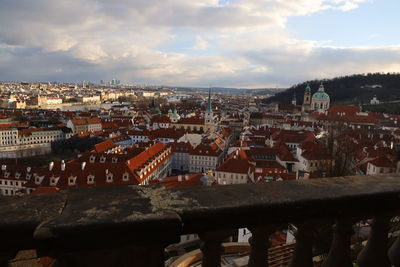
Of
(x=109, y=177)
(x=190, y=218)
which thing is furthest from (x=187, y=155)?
(x=190, y=218)

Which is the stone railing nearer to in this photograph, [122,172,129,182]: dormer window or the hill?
[122,172,129,182]: dormer window

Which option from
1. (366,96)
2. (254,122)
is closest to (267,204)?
(254,122)

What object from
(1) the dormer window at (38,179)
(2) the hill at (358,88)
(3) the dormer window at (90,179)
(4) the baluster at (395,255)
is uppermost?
(2) the hill at (358,88)

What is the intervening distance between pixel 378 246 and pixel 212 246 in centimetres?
112

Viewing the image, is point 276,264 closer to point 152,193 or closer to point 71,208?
point 152,193

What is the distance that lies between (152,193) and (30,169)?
30.4 m

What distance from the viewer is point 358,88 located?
128125 millimetres

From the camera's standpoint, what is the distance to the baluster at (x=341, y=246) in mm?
1878

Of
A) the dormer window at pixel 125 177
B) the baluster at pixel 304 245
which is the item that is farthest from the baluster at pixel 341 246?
the dormer window at pixel 125 177

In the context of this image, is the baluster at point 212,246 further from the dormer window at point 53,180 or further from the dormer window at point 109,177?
Result: the dormer window at point 53,180

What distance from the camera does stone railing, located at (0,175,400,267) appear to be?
1.35 meters

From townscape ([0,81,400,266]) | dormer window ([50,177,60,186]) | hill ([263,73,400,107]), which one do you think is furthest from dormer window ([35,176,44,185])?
hill ([263,73,400,107])

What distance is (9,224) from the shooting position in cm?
133

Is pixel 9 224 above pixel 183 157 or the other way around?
above
